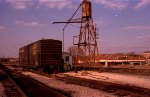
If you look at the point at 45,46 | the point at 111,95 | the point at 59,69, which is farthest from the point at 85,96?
the point at 59,69

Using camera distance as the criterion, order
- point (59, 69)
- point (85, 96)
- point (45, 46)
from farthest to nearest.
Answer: point (59, 69) → point (45, 46) → point (85, 96)

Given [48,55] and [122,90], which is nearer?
[122,90]

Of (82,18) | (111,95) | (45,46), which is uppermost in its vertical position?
(82,18)

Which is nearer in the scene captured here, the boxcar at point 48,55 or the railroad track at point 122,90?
the railroad track at point 122,90

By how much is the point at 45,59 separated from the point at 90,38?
6192 millimetres

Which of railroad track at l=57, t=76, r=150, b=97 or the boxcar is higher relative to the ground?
the boxcar

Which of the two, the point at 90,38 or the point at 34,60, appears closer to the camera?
the point at 90,38

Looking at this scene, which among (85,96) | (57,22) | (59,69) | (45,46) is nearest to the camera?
(85,96)

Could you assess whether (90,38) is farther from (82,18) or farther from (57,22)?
(57,22)

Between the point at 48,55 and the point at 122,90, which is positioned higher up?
the point at 48,55

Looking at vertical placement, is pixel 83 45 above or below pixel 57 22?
below

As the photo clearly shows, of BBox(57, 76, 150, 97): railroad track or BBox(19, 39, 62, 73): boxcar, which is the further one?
BBox(19, 39, 62, 73): boxcar

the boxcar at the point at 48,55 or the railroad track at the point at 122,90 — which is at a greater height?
the boxcar at the point at 48,55

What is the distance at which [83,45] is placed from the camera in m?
35.2
